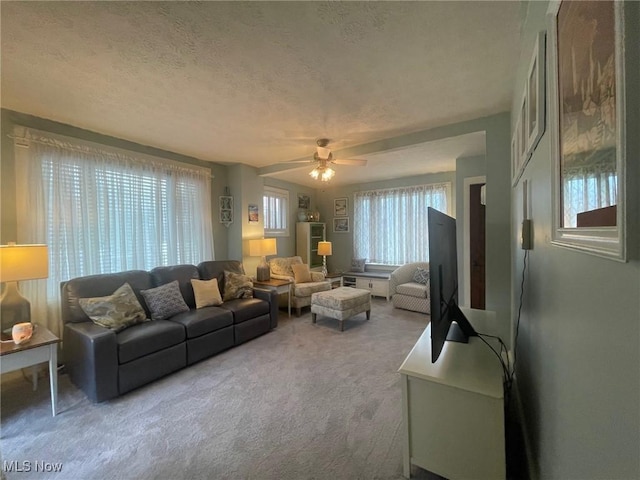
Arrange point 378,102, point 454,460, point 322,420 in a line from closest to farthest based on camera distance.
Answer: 1. point 454,460
2. point 322,420
3. point 378,102

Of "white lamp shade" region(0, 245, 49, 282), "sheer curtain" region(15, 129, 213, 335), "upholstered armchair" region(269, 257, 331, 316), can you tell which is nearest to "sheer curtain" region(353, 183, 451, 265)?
"upholstered armchair" region(269, 257, 331, 316)

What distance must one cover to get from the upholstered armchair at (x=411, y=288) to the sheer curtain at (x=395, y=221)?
0.43 meters

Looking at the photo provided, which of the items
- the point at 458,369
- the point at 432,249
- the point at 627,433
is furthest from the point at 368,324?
the point at 627,433

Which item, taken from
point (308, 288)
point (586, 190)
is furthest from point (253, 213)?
point (586, 190)

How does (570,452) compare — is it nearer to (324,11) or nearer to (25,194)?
(324,11)

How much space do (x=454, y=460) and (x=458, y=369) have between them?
0.42m

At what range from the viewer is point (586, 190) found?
0.61 meters

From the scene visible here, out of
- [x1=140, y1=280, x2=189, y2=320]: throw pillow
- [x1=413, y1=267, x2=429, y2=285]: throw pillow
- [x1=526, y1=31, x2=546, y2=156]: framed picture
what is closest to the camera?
[x1=526, y1=31, x2=546, y2=156]: framed picture

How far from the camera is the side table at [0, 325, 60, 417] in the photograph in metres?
1.85

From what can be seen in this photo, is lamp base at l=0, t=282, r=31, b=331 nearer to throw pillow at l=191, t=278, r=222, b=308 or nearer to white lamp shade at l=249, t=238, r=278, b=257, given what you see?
throw pillow at l=191, t=278, r=222, b=308

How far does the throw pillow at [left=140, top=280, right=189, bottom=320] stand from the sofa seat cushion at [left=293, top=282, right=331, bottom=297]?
1.77 m

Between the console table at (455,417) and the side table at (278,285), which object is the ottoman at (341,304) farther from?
the console table at (455,417)

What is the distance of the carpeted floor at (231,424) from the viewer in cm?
158

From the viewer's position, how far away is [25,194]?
2521mm
